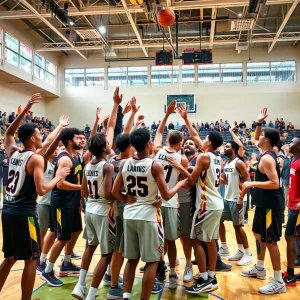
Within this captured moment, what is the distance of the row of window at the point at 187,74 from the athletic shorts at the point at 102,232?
19536 mm

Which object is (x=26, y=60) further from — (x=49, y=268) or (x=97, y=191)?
(x=97, y=191)

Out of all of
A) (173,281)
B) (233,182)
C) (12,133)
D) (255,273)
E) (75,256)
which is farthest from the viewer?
(75,256)

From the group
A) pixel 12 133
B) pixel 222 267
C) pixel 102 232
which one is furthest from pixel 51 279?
pixel 222 267

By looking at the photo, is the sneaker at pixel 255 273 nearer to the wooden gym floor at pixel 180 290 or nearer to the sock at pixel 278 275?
the wooden gym floor at pixel 180 290

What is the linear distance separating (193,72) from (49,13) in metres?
11.0

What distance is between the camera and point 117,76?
22500 mm

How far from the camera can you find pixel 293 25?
Result: 18422 millimetres

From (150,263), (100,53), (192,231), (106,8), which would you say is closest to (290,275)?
(192,231)

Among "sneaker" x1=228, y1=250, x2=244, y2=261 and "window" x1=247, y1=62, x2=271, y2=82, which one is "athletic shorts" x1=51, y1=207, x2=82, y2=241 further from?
"window" x1=247, y1=62, x2=271, y2=82

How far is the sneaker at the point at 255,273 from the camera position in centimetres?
407

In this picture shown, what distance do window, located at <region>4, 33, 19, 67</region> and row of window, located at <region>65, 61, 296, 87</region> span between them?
5.48 m

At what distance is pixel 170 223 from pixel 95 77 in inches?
805

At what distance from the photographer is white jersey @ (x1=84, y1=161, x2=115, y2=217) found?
3.23 meters

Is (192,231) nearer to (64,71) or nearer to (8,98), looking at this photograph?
(8,98)
